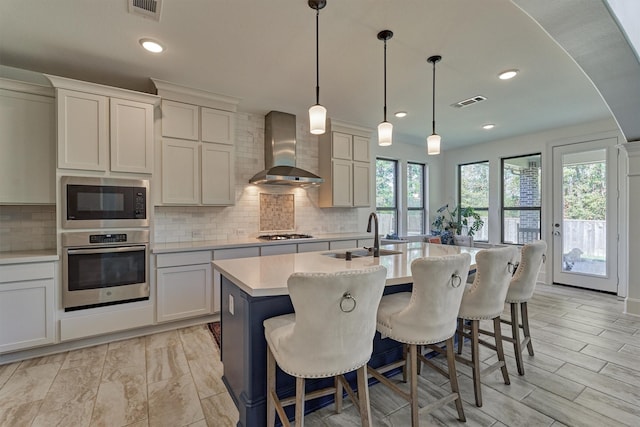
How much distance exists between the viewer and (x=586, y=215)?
472 centimetres

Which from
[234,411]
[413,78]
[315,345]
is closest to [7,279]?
[234,411]

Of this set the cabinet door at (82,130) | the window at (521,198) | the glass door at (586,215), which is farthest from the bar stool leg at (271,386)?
the window at (521,198)

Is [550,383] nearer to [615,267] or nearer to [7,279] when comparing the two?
[615,267]

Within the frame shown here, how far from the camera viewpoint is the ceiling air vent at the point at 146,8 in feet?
6.58

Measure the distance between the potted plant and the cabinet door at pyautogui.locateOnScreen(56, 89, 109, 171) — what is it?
5566 millimetres

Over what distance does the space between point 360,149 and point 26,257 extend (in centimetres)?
424

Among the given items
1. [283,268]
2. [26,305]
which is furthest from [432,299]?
[26,305]

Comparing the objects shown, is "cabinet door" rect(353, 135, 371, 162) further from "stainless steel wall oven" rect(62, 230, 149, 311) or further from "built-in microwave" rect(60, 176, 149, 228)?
"stainless steel wall oven" rect(62, 230, 149, 311)

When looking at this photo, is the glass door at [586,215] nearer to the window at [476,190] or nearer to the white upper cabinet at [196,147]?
the window at [476,190]

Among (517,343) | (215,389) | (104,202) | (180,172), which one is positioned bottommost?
(215,389)

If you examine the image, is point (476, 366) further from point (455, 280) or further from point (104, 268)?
point (104, 268)

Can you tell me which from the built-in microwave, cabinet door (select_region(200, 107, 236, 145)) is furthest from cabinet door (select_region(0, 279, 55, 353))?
cabinet door (select_region(200, 107, 236, 145))

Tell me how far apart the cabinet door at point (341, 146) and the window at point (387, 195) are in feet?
4.06

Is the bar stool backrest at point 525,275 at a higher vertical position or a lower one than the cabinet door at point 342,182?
lower
